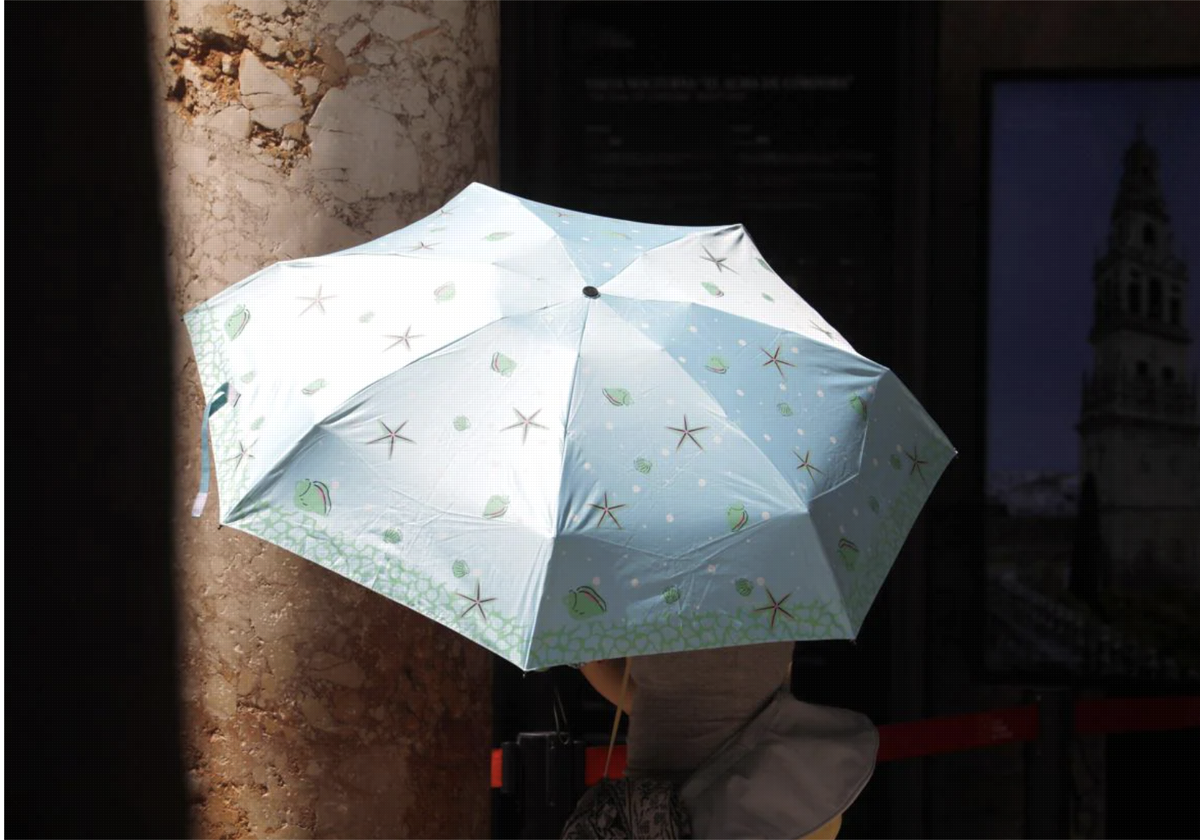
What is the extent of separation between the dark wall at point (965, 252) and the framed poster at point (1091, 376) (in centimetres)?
22

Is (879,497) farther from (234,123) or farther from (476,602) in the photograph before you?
(234,123)

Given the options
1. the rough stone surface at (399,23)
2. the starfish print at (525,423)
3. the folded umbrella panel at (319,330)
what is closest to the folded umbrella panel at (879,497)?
the starfish print at (525,423)

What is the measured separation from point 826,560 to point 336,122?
180 centimetres

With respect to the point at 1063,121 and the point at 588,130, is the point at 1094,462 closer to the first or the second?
the point at 1063,121

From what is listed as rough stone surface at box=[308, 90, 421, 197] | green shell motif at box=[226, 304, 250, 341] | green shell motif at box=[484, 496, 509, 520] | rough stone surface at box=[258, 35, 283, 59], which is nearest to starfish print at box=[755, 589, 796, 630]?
green shell motif at box=[484, 496, 509, 520]

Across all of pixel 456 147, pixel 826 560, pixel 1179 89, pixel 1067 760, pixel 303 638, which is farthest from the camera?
pixel 1179 89

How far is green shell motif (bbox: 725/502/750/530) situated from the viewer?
1.83 metres

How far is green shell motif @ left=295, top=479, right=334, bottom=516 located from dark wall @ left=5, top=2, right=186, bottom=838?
1.42m

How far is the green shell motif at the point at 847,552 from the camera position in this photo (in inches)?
75.5

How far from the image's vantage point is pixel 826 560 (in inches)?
73.7

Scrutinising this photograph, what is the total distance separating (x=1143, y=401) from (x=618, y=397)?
2.97m

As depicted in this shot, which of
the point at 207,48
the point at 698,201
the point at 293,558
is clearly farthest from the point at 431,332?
the point at 698,201

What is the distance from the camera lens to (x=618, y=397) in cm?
190

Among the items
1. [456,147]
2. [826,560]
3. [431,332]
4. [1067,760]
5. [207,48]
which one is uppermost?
[207,48]
